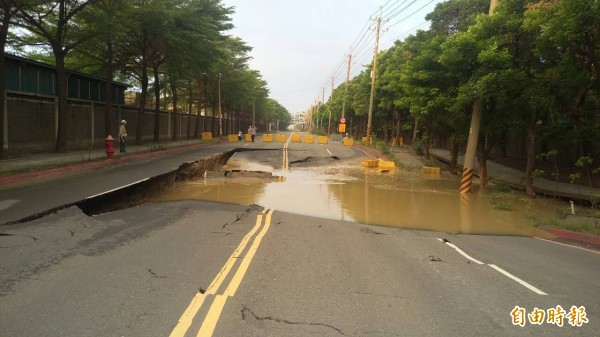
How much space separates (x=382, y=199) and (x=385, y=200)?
0.23 meters

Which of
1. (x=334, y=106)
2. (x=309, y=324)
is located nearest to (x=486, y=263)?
(x=309, y=324)

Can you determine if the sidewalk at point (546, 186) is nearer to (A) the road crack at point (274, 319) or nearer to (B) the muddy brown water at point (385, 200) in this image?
(B) the muddy brown water at point (385, 200)

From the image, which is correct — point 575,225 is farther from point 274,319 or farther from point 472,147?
point 274,319

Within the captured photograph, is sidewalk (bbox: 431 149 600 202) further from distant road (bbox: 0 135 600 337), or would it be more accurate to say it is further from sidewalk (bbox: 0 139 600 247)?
distant road (bbox: 0 135 600 337)

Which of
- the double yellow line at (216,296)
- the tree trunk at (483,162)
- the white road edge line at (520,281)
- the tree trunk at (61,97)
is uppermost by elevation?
the tree trunk at (61,97)

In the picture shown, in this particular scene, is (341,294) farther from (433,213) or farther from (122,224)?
(433,213)

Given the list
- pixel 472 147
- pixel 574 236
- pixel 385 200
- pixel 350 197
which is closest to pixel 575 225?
pixel 574 236

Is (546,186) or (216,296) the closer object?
(216,296)

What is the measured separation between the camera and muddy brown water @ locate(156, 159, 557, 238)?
12188mm

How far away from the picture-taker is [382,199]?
16.2 metres

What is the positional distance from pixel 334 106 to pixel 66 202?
2924 inches

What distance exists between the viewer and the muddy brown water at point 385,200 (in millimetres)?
12188

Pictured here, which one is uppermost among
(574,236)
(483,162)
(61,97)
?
(61,97)

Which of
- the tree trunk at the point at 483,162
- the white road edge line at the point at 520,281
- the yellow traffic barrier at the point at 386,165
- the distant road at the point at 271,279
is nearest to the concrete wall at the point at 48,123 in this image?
the distant road at the point at 271,279
